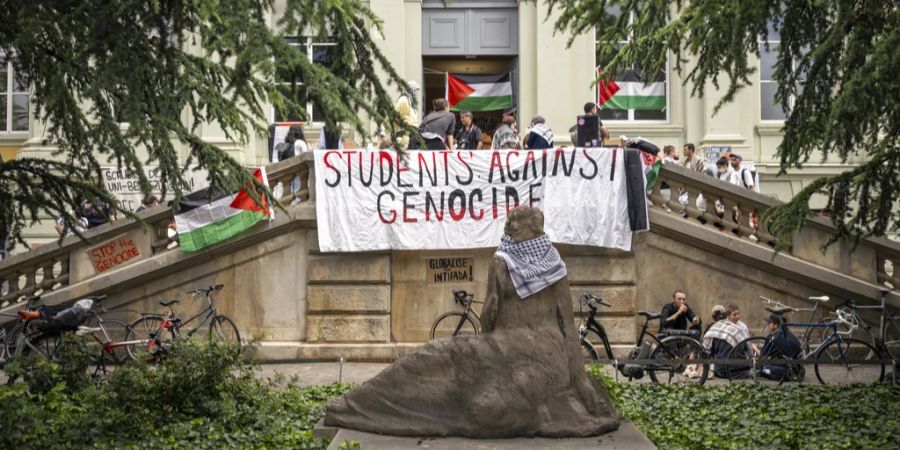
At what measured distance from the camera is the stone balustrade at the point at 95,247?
18.8 meters

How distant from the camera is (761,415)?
13.3 m

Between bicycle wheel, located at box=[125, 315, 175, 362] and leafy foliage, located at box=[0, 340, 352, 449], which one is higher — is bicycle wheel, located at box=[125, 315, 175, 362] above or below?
below

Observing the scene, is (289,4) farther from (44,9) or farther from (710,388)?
(710,388)

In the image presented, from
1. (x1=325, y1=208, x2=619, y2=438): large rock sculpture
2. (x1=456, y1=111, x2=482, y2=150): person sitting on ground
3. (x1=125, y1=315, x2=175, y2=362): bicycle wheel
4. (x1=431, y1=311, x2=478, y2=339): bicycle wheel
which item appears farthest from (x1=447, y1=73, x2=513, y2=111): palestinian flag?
(x1=325, y1=208, x2=619, y2=438): large rock sculpture

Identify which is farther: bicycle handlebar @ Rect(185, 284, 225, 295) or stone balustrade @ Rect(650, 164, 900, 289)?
stone balustrade @ Rect(650, 164, 900, 289)

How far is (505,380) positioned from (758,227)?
30.5 feet

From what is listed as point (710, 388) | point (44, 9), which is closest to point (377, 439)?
point (44, 9)

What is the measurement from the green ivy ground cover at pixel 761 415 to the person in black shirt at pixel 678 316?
232cm

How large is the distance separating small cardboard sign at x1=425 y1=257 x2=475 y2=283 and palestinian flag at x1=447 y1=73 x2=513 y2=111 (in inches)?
307

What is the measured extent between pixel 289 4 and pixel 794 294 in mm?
12017

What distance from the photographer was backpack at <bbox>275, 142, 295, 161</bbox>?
21266 mm

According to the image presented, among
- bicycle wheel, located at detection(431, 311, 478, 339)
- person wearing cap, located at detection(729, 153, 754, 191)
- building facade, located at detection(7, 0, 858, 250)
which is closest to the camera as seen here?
bicycle wheel, located at detection(431, 311, 478, 339)

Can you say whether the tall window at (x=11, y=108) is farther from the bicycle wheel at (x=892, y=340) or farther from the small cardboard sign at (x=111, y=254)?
the bicycle wheel at (x=892, y=340)

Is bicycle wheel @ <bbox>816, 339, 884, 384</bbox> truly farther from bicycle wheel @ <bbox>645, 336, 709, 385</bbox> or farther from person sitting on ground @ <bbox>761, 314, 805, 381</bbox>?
bicycle wheel @ <bbox>645, 336, 709, 385</bbox>
